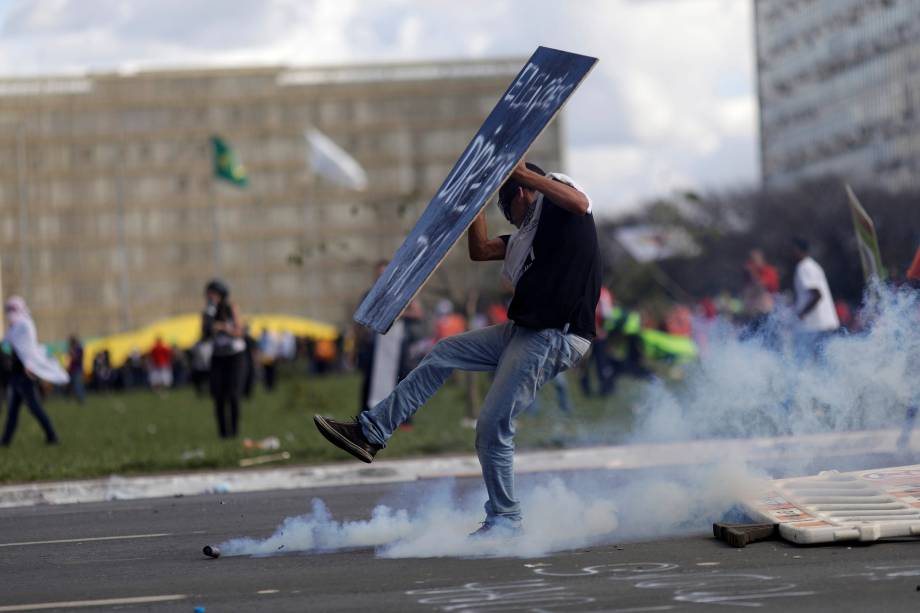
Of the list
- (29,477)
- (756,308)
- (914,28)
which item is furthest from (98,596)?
(914,28)

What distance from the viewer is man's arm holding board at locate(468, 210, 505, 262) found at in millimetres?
7730

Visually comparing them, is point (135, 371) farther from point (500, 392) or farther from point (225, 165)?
point (500, 392)

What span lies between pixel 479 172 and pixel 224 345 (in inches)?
373

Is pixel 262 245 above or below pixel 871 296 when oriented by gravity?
above

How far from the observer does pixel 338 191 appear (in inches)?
4574

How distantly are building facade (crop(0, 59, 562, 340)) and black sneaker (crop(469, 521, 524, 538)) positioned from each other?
350 ft

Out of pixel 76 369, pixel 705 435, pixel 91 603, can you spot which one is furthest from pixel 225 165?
pixel 91 603

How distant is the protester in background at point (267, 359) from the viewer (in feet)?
131

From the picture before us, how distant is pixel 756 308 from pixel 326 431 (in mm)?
9959

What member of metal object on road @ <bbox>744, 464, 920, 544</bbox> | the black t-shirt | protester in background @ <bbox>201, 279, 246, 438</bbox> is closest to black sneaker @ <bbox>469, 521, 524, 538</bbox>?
the black t-shirt

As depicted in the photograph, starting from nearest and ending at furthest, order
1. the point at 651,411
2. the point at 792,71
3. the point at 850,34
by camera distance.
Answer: the point at 651,411 < the point at 850,34 < the point at 792,71

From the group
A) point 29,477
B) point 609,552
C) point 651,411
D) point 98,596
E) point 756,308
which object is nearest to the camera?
point 98,596

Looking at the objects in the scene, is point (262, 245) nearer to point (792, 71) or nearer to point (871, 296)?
point (792, 71)

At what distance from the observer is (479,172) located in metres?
7.39
